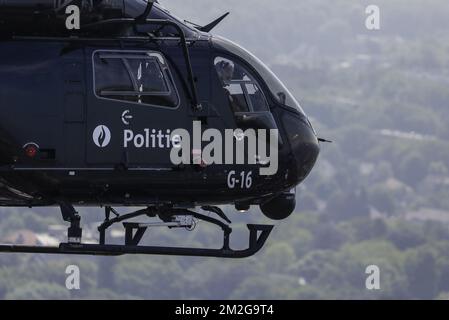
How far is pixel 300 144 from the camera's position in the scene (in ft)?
82.7

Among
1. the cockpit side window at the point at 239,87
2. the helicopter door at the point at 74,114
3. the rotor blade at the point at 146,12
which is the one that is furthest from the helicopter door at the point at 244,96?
the helicopter door at the point at 74,114

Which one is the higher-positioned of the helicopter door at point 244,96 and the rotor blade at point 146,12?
the rotor blade at point 146,12


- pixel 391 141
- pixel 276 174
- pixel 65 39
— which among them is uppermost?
pixel 391 141

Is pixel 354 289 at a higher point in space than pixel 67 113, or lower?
higher

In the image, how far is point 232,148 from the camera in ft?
80.8

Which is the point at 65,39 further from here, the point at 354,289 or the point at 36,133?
the point at 354,289

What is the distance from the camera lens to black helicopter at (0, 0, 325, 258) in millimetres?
23844

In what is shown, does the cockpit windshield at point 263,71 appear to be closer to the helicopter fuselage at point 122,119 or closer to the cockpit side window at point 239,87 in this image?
the helicopter fuselage at point 122,119

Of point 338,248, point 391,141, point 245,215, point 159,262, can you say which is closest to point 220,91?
point 159,262

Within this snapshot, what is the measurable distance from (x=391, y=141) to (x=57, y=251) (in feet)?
569

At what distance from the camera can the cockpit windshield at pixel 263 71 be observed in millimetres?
25031

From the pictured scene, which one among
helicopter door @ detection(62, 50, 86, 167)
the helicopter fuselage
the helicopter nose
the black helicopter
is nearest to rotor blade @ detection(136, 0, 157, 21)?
the black helicopter

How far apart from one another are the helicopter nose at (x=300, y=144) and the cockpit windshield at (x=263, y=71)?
0.22 metres
